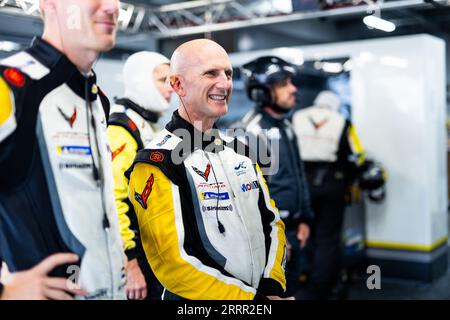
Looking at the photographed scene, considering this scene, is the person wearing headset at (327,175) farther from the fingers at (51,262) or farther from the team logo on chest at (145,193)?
the fingers at (51,262)

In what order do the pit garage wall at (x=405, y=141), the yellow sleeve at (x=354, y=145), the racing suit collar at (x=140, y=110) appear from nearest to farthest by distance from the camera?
the racing suit collar at (x=140, y=110) → the yellow sleeve at (x=354, y=145) → the pit garage wall at (x=405, y=141)

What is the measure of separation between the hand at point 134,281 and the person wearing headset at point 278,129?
101 cm

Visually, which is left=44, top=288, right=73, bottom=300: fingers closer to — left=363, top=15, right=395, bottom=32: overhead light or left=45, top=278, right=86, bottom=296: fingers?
left=45, top=278, right=86, bottom=296: fingers

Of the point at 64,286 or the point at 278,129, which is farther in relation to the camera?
the point at 278,129

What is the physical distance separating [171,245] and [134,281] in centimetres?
47

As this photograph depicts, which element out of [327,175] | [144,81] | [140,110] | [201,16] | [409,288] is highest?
[201,16]

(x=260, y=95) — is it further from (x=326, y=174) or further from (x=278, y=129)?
(x=326, y=174)

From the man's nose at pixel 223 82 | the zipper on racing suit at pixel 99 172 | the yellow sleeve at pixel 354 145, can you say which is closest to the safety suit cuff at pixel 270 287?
the zipper on racing suit at pixel 99 172

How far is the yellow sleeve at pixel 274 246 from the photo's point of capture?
1700mm

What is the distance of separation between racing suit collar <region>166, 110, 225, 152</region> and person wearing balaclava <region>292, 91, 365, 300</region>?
2.67 metres

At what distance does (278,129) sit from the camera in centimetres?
293

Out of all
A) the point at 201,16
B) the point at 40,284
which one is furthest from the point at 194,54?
the point at 201,16

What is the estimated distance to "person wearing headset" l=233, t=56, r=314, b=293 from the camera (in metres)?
2.79

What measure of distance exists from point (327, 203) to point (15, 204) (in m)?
3.24
